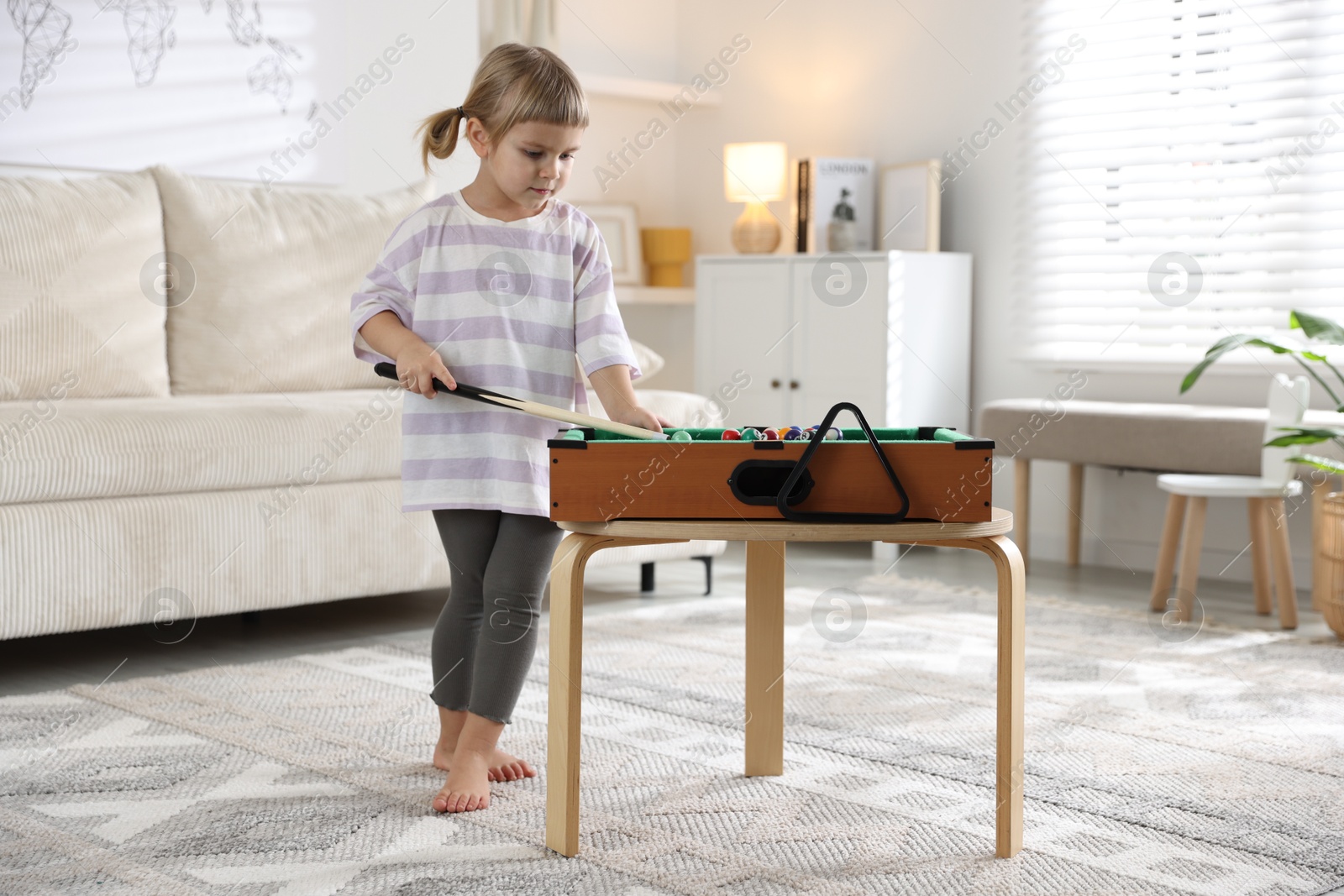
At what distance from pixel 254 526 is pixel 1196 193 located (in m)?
2.60

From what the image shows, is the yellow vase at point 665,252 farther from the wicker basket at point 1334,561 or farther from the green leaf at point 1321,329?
the wicker basket at point 1334,561

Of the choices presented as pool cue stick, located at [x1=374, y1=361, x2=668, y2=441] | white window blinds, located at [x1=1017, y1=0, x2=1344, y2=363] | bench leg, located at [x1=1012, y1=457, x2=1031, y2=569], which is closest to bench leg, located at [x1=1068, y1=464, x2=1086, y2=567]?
bench leg, located at [x1=1012, y1=457, x2=1031, y2=569]

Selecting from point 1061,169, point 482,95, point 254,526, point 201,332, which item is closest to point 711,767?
point 482,95

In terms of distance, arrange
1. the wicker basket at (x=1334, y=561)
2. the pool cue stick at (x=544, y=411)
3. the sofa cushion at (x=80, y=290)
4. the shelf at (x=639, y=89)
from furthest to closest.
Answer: the shelf at (x=639, y=89) < the wicker basket at (x=1334, y=561) < the sofa cushion at (x=80, y=290) < the pool cue stick at (x=544, y=411)

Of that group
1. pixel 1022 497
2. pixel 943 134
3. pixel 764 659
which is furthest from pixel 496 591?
pixel 943 134

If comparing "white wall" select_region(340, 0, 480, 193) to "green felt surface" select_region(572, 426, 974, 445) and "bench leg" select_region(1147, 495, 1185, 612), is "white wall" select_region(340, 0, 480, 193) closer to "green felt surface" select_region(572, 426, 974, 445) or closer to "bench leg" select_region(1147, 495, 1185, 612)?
"bench leg" select_region(1147, 495, 1185, 612)

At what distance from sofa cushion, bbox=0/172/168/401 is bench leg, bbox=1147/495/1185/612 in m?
2.32

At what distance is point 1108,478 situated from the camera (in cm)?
390

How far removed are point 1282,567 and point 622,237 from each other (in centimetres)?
248

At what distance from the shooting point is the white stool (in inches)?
118

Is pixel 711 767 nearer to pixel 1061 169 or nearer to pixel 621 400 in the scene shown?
pixel 621 400

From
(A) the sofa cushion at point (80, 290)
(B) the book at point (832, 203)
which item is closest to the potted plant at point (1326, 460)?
(B) the book at point (832, 203)

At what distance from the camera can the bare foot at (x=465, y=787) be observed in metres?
1.67

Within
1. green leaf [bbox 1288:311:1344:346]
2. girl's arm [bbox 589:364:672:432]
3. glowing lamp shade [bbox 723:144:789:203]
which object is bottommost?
girl's arm [bbox 589:364:672:432]
